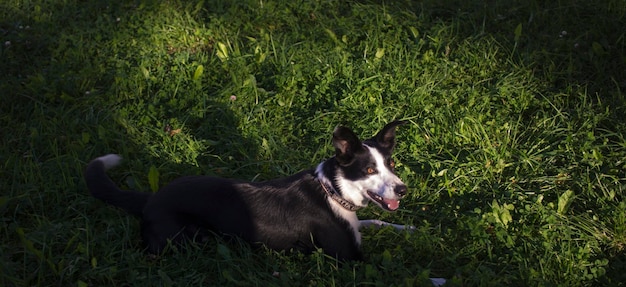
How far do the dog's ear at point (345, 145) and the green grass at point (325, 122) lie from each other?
557 millimetres

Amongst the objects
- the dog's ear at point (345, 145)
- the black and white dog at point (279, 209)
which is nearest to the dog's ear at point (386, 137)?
the black and white dog at point (279, 209)

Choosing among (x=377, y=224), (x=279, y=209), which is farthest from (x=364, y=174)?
(x=377, y=224)

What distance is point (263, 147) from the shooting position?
4723mm

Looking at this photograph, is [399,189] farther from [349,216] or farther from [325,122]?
[325,122]

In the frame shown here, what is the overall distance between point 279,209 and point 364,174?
0.55 m

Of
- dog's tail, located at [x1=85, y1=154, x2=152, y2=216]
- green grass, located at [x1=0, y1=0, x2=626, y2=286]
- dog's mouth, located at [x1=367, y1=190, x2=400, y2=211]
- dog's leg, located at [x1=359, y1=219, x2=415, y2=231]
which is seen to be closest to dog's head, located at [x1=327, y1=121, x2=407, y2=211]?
dog's mouth, located at [x1=367, y1=190, x2=400, y2=211]

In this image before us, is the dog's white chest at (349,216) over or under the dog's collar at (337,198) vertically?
under

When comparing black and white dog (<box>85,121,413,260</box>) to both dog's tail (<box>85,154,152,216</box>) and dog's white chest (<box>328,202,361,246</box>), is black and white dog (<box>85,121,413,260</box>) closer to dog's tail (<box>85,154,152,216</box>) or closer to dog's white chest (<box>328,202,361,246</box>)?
dog's white chest (<box>328,202,361,246</box>)

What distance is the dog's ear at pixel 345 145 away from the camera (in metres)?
3.35

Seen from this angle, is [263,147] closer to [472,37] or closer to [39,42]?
[472,37]

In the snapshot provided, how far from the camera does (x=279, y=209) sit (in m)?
3.63

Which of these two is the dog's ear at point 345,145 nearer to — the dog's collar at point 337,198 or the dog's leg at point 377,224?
the dog's collar at point 337,198

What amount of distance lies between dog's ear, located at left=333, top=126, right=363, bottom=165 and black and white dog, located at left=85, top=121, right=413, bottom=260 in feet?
0.21

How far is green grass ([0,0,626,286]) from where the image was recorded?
11.7ft
